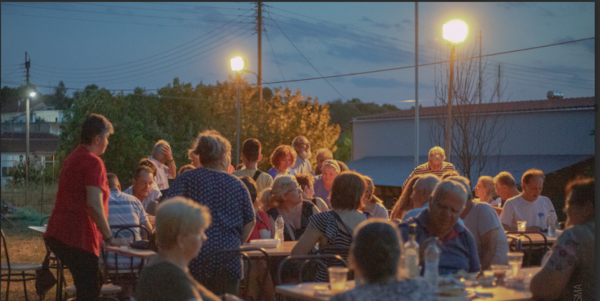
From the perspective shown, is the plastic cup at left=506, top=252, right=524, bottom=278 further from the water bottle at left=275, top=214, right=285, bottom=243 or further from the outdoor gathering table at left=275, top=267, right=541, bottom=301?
the water bottle at left=275, top=214, right=285, bottom=243

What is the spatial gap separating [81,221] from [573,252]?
121 inches

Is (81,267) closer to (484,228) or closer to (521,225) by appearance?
(484,228)

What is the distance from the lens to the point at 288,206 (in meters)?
5.33

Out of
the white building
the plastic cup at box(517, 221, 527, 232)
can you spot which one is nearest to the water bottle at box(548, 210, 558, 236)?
the plastic cup at box(517, 221, 527, 232)

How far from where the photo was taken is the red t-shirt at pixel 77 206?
3.88m

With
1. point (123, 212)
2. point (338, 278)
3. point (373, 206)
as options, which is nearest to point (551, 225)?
point (373, 206)

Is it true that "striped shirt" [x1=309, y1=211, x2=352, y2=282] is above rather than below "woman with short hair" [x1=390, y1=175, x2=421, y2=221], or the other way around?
below

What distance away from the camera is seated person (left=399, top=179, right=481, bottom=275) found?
3.55 meters

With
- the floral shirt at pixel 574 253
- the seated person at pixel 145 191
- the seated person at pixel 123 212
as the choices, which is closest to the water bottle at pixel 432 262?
the floral shirt at pixel 574 253

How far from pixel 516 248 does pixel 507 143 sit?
68.8ft

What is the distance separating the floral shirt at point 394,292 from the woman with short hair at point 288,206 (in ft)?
9.35

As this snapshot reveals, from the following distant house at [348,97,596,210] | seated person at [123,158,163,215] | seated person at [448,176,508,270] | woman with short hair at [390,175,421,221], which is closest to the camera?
seated person at [448,176,508,270]

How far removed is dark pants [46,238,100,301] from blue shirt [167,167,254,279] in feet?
2.67

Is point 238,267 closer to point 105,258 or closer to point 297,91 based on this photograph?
point 105,258
